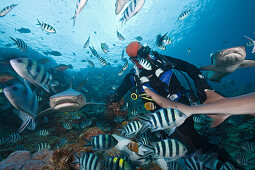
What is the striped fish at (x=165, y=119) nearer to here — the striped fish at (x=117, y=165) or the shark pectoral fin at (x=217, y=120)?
the shark pectoral fin at (x=217, y=120)

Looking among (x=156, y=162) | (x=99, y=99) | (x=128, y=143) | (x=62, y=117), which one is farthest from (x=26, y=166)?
(x=99, y=99)

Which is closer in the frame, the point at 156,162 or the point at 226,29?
the point at 156,162

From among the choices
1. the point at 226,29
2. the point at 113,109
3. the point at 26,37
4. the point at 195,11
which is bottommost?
the point at 113,109

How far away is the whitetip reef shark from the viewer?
1617 millimetres

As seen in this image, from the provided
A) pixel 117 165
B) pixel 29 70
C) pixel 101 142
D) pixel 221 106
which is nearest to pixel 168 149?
pixel 117 165

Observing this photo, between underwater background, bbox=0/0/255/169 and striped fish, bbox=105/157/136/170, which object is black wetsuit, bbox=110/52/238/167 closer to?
underwater background, bbox=0/0/255/169

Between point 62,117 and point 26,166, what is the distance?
504cm

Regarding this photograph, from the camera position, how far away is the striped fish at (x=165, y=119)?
7.03 ft

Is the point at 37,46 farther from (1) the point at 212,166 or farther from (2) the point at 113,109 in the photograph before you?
(1) the point at 212,166

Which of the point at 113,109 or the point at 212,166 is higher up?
the point at 113,109

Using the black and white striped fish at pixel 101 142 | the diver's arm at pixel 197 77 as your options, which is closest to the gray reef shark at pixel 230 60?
the diver's arm at pixel 197 77

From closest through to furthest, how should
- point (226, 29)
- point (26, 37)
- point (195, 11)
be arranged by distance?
point (26, 37) < point (195, 11) < point (226, 29)

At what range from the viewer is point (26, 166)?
9.57ft

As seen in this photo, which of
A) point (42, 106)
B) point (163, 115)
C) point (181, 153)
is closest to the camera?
point (163, 115)
